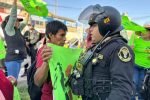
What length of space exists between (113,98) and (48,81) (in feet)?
3.78

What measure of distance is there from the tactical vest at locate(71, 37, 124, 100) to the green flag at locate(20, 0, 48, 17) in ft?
9.19

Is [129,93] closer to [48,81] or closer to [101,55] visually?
[101,55]

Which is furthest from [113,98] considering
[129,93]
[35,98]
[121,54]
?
[35,98]

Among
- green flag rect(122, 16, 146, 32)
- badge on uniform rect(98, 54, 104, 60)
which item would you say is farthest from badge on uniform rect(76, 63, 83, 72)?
green flag rect(122, 16, 146, 32)

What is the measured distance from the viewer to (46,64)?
339cm

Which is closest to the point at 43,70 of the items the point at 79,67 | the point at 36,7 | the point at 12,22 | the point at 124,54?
the point at 79,67

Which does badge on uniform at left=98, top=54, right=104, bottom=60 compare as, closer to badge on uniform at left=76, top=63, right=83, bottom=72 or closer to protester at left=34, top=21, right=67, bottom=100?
badge on uniform at left=76, top=63, right=83, bottom=72

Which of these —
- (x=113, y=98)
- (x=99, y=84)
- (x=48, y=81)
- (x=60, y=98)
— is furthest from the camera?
(x=48, y=81)

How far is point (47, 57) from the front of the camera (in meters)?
3.24

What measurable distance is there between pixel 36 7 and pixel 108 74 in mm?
3043

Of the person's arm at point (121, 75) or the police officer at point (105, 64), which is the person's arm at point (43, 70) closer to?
the police officer at point (105, 64)

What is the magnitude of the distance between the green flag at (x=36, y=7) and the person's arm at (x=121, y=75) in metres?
2.99

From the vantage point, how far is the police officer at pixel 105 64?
2668mm

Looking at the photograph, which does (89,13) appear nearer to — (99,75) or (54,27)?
(99,75)
